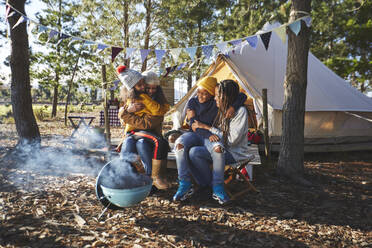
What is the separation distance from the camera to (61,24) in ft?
41.6

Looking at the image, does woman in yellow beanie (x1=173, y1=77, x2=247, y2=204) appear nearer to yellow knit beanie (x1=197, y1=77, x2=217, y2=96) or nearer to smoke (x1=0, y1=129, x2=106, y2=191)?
yellow knit beanie (x1=197, y1=77, x2=217, y2=96)

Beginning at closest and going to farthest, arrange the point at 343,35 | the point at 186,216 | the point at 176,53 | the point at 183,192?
the point at 186,216
the point at 183,192
the point at 176,53
the point at 343,35

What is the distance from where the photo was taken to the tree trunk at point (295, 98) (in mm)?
3342

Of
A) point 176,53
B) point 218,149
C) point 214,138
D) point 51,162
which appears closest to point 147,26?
point 176,53

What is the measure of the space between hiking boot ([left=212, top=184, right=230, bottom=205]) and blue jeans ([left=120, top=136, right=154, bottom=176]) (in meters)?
0.74

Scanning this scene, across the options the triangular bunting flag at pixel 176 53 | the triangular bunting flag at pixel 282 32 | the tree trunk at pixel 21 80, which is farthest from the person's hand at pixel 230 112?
the tree trunk at pixel 21 80

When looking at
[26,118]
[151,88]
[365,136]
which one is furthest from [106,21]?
[365,136]

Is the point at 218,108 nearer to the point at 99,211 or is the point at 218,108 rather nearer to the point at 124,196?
Result: the point at 124,196

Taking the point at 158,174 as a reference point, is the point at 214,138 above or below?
above

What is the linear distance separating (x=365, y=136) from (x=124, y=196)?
5.40m

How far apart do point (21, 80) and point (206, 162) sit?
12.6 feet

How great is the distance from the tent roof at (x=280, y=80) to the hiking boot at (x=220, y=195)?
3.06m

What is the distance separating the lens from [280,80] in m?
5.69

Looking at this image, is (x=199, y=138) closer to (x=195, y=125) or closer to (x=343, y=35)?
(x=195, y=125)
